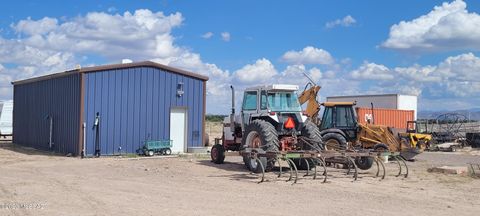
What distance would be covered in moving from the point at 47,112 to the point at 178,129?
20.7ft

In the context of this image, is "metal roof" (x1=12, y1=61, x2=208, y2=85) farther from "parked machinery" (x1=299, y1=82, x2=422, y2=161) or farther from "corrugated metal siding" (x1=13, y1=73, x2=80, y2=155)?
"parked machinery" (x1=299, y1=82, x2=422, y2=161)

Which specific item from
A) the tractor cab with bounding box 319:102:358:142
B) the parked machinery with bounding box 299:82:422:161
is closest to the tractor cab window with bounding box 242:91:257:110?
the parked machinery with bounding box 299:82:422:161

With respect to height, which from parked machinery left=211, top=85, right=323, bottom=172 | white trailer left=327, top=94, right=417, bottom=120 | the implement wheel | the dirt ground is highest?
white trailer left=327, top=94, right=417, bottom=120

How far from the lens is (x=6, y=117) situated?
3619 centimetres

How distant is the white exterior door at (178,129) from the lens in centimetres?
2506

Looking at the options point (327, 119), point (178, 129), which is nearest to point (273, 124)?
point (327, 119)

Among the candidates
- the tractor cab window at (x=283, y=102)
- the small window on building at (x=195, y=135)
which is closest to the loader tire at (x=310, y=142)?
the tractor cab window at (x=283, y=102)

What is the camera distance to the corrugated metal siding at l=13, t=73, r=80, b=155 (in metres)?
22.8

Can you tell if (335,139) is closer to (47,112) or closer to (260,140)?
(260,140)

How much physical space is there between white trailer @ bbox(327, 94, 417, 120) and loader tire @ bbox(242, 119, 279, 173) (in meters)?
23.0

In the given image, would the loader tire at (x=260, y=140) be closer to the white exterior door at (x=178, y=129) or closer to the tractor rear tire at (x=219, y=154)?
the tractor rear tire at (x=219, y=154)

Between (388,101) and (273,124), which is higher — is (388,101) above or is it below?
above

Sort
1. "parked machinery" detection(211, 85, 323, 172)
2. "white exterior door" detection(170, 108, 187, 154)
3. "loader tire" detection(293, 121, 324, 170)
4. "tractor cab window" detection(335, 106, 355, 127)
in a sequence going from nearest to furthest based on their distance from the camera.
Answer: "parked machinery" detection(211, 85, 323, 172)
"loader tire" detection(293, 121, 324, 170)
"tractor cab window" detection(335, 106, 355, 127)
"white exterior door" detection(170, 108, 187, 154)

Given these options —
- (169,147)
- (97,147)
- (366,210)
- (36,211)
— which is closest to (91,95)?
(97,147)
